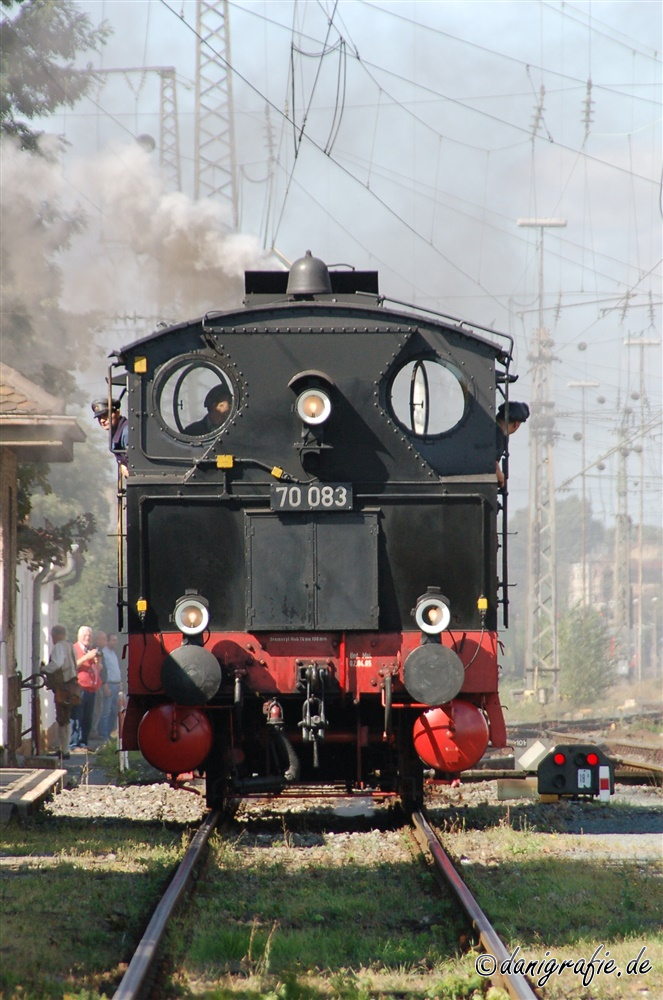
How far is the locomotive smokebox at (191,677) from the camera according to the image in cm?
816

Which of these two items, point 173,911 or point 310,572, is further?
point 310,572

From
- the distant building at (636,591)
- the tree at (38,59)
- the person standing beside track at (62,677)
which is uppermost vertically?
the tree at (38,59)

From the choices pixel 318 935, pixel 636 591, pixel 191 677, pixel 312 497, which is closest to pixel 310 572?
pixel 312 497

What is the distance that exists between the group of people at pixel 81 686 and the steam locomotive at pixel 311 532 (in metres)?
5.66

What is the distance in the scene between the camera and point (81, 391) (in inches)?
791

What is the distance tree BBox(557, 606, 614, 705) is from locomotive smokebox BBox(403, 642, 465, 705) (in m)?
26.6

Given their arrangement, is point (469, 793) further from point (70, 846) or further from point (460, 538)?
point (70, 846)

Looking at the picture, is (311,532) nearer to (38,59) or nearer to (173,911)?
(173,911)

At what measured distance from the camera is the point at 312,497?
8.61 metres

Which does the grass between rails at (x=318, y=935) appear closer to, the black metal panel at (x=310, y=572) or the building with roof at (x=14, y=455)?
the black metal panel at (x=310, y=572)

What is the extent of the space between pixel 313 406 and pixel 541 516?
27216 millimetres

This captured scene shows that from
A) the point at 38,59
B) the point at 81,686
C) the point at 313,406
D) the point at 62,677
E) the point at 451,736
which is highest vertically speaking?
the point at 38,59

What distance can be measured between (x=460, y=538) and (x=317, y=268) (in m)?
2.32

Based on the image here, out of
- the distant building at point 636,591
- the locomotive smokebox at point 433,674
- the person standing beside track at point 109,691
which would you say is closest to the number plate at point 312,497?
the locomotive smokebox at point 433,674
